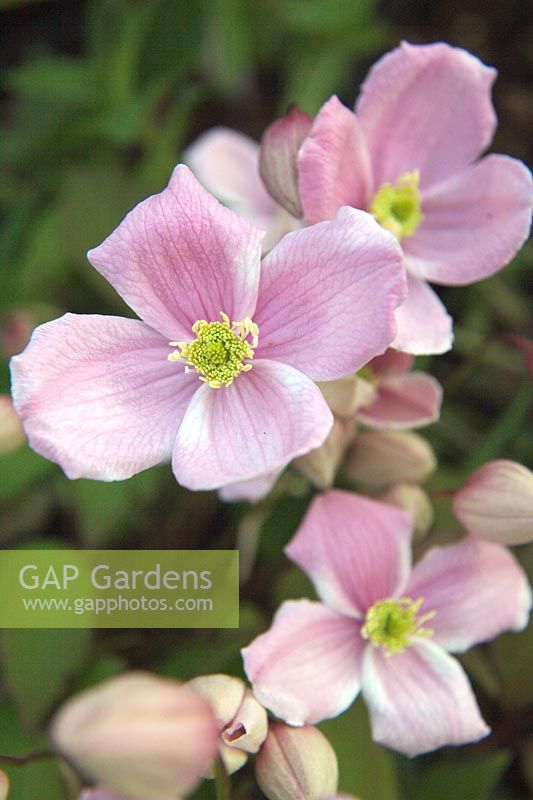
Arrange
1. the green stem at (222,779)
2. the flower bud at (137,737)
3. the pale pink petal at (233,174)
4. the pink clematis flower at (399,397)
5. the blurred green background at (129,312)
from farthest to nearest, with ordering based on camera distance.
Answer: the pale pink petal at (233,174) < the blurred green background at (129,312) < the pink clematis flower at (399,397) < the green stem at (222,779) < the flower bud at (137,737)

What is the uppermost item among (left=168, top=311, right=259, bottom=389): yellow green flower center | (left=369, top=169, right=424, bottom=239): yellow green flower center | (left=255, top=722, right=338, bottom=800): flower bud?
(left=369, top=169, right=424, bottom=239): yellow green flower center

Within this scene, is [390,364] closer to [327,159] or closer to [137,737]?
[327,159]

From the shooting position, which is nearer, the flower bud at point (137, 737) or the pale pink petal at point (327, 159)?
the flower bud at point (137, 737)

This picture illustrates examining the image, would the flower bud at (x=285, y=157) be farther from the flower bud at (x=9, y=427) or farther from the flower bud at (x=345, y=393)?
the flower bud at (x=9, y=427)

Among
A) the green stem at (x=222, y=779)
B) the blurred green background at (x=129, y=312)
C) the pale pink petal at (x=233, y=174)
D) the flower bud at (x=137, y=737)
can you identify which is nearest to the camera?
the flower bud at (x=137, y=737)

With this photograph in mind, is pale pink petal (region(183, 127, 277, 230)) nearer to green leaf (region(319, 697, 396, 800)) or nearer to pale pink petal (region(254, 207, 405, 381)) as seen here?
pale pink petal (region(254, 207, 405, 381))

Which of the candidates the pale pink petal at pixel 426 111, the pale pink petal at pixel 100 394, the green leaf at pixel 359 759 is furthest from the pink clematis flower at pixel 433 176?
the green leaf at pixel 359 759

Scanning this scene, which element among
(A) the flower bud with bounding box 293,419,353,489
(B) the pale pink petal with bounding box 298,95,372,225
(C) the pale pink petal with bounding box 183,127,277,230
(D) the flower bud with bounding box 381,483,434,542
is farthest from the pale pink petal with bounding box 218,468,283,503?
(C) the pale pink petal with bounding box 183,127,277,230
